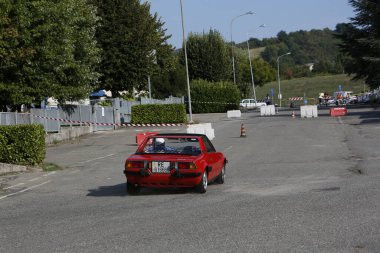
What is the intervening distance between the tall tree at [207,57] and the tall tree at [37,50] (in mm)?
53292

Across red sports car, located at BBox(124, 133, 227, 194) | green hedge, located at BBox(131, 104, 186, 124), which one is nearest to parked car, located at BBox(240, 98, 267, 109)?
green hedge, located at BBox(131, 104, 186, 124)

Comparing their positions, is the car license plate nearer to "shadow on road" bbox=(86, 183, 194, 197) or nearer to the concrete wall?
"shadow on road" bbox=(86, 183, 194, 197)

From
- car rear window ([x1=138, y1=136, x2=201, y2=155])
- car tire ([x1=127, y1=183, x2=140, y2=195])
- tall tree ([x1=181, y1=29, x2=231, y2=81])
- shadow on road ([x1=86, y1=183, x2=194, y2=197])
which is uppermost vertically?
tall tree ([x1=181, y1=29, x2=231, y2=81])

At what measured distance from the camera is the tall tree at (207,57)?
8856cm

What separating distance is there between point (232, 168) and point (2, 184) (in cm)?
614

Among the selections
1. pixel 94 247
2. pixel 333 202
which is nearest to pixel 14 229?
pixel 94 247

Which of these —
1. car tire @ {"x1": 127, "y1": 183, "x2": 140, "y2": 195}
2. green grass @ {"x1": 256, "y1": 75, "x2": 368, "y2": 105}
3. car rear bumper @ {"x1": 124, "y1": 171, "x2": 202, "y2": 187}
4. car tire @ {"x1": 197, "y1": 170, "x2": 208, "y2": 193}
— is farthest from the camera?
green grass @ {"x1": 256, "y1": 75, "x2": 368, "y2": 105}

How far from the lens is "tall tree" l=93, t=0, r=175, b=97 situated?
164 ft

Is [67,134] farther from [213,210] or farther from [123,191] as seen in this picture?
[213,210]

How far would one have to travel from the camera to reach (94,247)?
26.6 ft

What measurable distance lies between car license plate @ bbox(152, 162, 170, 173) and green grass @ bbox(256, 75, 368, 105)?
135 meters

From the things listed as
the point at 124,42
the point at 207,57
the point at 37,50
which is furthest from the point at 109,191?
the point at 207,57

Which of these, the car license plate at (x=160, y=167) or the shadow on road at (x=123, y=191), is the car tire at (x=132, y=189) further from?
the car license plate at (x=160, y=167)

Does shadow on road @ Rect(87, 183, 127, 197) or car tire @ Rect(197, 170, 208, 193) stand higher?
car tire @ Rect(197, 170, 208, 193)
